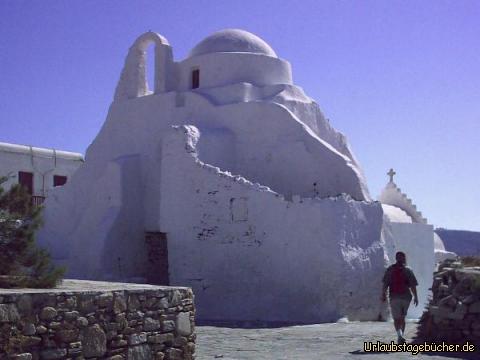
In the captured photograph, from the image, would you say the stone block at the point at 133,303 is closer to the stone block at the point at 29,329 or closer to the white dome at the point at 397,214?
the stone block at the point at 29,329

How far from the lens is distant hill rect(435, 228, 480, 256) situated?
1314 inches

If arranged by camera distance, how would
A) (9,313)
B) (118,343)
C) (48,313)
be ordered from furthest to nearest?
(118,343)
(48,313)
(9,313)

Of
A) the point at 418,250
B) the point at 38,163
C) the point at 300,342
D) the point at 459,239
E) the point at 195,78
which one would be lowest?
the point at 300,342

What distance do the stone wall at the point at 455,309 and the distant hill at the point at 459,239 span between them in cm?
2499

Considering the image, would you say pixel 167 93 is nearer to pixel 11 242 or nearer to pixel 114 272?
pixel 114 272

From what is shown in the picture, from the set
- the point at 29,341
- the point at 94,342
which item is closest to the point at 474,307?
the point at 94,342

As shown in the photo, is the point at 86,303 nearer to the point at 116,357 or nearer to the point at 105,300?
the point at 105,300

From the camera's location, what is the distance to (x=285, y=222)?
40.3 feet

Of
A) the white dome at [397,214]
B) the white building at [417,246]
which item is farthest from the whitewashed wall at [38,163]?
the white building at [417,246]

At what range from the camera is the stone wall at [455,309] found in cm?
809

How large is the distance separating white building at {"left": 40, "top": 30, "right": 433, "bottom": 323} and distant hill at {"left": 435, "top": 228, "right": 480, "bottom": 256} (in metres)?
19.8

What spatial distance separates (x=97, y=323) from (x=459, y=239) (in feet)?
110

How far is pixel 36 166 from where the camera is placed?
2262 cm

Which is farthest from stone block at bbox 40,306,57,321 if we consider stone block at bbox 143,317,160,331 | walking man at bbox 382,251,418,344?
walking man at bbox 382,251,418,344
